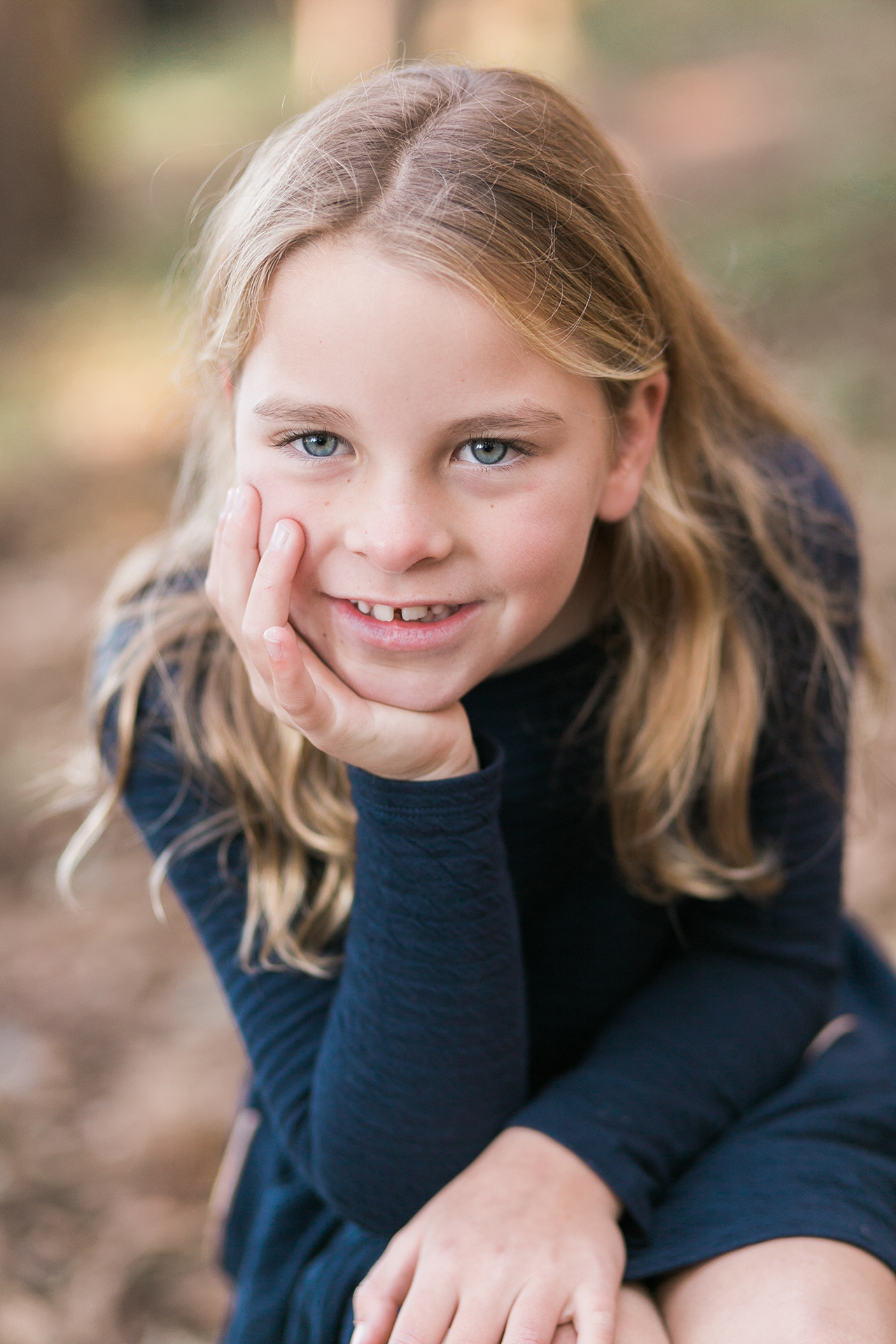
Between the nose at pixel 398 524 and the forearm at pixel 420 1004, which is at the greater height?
the nose at pixel 398 524

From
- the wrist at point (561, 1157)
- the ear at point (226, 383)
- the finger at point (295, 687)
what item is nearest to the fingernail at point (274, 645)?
the finger at point (295, 687)

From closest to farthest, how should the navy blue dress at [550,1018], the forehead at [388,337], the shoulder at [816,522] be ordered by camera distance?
1. the forehead at [388,337]
2. the navy blue dress at [550,1018]
3. the shoulder at [816,522]

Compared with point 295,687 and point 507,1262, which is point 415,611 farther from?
point 507,1262

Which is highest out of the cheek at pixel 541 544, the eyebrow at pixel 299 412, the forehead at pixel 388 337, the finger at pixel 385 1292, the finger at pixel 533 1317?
the forehead at pixel 388 337

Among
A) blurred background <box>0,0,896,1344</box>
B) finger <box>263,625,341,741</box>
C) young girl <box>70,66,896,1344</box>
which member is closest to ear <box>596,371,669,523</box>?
young girl <box>70,66,896,1344</box>

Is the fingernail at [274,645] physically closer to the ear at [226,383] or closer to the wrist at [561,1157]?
the ear at [226,383]

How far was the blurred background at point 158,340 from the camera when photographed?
2215 mm

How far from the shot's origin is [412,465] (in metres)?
1.23

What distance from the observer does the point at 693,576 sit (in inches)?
63.9

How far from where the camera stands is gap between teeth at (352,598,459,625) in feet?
4.34

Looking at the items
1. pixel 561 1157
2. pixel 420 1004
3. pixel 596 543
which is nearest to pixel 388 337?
pixel 596 543

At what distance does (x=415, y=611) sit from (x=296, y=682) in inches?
5.9

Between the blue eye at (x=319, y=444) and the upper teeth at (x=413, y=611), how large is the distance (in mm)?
159

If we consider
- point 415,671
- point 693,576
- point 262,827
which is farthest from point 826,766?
point 262,827
